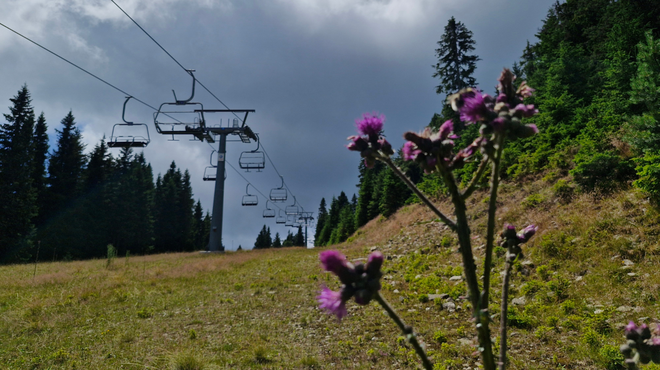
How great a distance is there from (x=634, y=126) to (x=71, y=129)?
51.7 meters

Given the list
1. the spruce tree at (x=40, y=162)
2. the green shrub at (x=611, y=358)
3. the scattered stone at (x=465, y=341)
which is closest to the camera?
the green shrub at (x=611, y=358)

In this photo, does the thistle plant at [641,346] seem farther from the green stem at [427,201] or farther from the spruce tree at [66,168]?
the spruce tree at [66,168]

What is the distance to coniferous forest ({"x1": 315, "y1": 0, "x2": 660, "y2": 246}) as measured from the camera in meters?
8.62

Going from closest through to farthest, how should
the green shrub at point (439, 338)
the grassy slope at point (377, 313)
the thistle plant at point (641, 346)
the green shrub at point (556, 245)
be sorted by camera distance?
the thistle plant at point (641, 346), the grassy slope at point (377, 313), the green shrub at point (439, 338), the green shrub at point (556, 245)

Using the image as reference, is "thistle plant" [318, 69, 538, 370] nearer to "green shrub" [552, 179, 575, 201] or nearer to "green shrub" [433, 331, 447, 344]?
"green shrub" [433, 331, 447, 344]

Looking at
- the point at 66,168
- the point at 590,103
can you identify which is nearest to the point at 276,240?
the point at 66,168

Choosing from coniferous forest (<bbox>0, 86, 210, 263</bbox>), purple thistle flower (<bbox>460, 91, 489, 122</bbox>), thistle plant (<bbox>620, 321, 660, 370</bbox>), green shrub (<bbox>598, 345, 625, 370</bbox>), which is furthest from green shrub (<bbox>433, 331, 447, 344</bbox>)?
coniferous forest (<bbox>0, 86, 210, 263</bbox>)

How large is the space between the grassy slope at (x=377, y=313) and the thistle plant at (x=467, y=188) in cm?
450

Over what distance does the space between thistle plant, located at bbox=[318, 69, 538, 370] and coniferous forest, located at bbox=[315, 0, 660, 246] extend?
9.77 feet

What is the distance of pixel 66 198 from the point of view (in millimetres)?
36312

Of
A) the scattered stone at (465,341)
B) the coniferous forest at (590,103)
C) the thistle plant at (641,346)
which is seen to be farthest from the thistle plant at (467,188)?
the scattered stone at (465,341)

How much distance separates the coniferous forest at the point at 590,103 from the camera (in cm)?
862

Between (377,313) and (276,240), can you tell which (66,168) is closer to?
(377,313)

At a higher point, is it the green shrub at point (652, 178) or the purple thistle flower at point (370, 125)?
the green shrub at point (652, 178)
